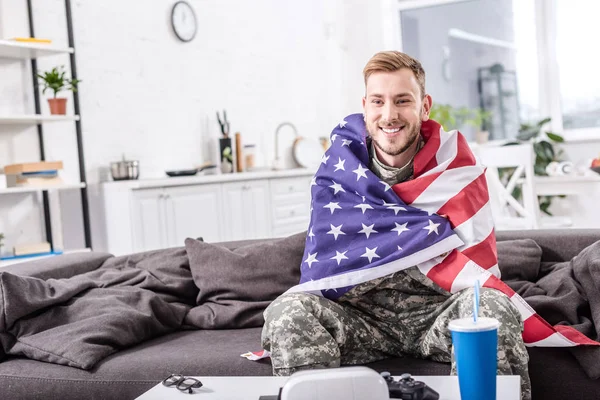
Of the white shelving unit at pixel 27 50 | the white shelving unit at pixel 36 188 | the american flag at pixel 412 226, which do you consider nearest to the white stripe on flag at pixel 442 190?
the american flag at pixel 412 226

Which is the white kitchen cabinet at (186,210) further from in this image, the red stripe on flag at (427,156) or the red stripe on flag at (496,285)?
the red stripe on flag at (496,285)

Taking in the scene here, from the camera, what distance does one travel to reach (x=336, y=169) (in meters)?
2.25

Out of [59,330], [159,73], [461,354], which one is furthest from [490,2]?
[461,354]

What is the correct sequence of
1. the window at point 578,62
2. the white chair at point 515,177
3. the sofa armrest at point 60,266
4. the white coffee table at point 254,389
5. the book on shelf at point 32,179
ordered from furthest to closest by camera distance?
the window at point 578,62, the white chair at point 515,177, the book on shelf at point 32,179, the sofa armrest at point 60,266, the white coffee table at point 254,389

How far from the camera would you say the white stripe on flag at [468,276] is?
77.0 inches

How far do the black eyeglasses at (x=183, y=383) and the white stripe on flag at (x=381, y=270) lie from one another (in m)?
0.61

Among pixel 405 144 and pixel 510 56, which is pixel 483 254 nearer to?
pixel 405 144

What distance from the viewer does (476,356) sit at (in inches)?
46.6

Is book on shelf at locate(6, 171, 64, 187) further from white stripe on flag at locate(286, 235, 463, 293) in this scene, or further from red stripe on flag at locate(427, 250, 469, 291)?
red stripe on flag at locate(427, 250, 469, 291)

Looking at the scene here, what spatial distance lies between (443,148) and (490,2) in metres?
4.87

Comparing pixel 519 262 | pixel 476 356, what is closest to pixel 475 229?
pixel 519 262

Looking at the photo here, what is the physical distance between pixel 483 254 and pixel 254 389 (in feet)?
2.82

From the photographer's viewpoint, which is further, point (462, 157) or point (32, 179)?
point (32, 179)

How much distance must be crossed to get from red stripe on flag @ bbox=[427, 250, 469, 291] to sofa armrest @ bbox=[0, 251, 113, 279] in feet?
4.46
